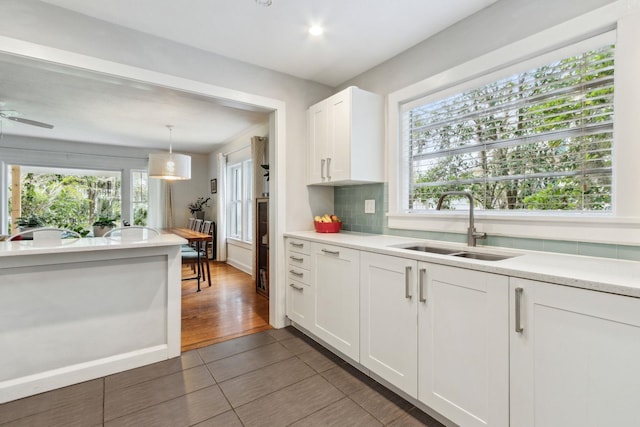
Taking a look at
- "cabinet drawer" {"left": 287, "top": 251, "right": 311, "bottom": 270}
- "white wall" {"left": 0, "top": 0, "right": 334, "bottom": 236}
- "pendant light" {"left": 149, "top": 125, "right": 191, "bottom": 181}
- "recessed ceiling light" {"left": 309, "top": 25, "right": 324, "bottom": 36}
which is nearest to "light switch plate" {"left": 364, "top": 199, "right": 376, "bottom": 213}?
"white wall" {"left": 0, "top": 0, "right": 334, "bottom": 236}

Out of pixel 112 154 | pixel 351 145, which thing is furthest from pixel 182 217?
pixel 351 145

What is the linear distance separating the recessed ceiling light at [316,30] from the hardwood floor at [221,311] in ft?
8.43

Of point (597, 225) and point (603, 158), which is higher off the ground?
point (603, 158)

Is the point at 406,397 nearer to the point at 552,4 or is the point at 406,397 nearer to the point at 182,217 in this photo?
the point at 552,4

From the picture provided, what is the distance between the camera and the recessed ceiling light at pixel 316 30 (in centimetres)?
215

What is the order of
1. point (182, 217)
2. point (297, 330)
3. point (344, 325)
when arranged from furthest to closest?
point (182, 217) → point (297, 330) → point (344, 325)

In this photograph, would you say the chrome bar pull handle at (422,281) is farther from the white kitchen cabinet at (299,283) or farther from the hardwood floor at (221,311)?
the hardwood floor at (221,311)

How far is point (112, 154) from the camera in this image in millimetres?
6129

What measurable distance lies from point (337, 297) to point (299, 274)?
21.5 inches

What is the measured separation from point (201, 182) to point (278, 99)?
4.94 m

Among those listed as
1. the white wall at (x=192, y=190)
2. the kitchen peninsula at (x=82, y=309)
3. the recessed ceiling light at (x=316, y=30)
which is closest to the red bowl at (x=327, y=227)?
the kitchen peninsula at (x=82, y=309)

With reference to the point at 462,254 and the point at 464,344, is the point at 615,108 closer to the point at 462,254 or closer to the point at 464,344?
the point at 462,254

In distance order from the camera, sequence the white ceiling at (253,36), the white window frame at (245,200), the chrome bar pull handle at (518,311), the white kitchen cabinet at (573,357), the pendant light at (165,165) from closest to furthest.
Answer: the white kitchen cabinet at (573,357) < the chrome bar pull handle at (518,311) < the white ceiling at (253,36) < the pendant light at (165,165) < the white window frame at (245,200)

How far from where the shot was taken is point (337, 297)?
2215 millimetres
